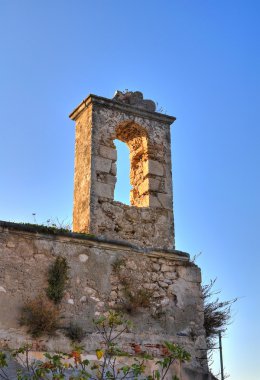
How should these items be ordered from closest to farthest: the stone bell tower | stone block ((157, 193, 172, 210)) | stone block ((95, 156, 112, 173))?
1. the stone bell tower
2. stone block ((95, 156, 112, 173))
3. stone block ((157, 193, 172, 210))

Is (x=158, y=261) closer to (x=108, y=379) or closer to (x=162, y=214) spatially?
(x=162, y=214)

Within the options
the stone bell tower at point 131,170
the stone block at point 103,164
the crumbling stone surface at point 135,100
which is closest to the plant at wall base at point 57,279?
the stone bell tower at point 131,170

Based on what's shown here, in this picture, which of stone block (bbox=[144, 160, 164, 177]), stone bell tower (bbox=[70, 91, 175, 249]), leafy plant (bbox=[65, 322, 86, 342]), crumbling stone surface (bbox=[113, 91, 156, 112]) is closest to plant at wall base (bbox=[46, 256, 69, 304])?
leafy plant (bbox=[65, 322, 86, 342])

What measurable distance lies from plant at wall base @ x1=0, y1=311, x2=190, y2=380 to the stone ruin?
19 cm

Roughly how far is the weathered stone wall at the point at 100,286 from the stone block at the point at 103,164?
1677 millimetres

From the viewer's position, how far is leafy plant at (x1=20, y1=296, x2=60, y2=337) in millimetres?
6645

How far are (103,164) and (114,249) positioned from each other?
1.82m

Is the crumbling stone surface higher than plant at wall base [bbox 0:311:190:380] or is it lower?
higher

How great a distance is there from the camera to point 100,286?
734 cm

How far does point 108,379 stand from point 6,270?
197 centimetres

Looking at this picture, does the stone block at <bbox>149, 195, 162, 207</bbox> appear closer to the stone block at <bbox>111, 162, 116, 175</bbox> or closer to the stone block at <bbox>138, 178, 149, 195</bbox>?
the stone block at <bbox>138, 178, 149, 195</bbox>

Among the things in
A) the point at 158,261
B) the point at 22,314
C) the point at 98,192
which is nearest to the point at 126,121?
the point at 98,192

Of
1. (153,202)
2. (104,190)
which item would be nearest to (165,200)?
(153,202)

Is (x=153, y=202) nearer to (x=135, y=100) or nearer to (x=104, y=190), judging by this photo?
(x=104, y=190)
